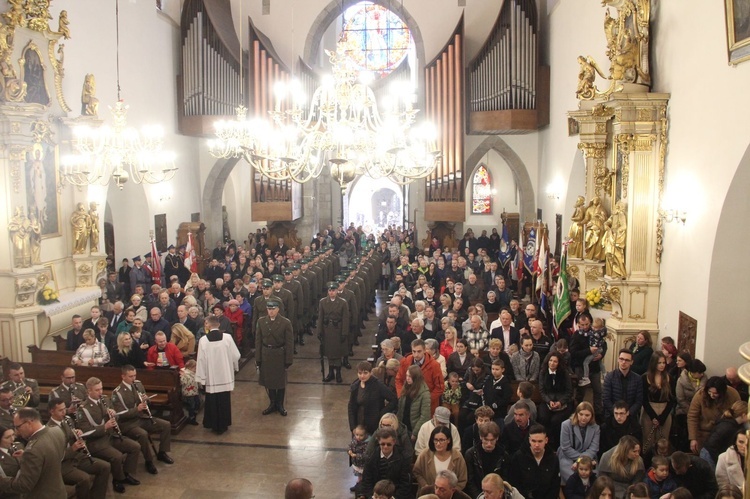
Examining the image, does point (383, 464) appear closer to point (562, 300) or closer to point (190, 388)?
point (190, 388)

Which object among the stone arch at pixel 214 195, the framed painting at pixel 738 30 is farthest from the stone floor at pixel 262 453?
the stone arch at pixel 214 195

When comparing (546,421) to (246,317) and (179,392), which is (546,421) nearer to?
(179,392)

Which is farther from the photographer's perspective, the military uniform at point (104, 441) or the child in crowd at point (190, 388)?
the child in crowd at point (190, 388)

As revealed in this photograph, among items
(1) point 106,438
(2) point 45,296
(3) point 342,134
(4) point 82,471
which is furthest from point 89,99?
(4) point 82,471

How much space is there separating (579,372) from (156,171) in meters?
12.3

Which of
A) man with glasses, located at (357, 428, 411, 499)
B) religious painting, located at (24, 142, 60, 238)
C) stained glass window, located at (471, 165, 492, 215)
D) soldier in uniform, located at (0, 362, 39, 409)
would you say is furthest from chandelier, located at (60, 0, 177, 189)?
stained glass window, located at (471, 165, 492, 215)

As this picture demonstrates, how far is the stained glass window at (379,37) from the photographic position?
25.5 metres

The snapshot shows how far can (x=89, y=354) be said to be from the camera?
369 inches

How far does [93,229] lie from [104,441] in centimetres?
647

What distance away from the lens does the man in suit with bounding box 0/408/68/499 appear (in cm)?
560

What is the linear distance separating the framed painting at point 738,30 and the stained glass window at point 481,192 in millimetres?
18777

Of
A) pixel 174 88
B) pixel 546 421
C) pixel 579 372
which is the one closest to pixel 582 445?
pixel 546 421

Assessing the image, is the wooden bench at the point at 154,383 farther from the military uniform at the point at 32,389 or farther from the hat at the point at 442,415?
the hat at the point at 442,415

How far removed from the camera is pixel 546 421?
7.51m
